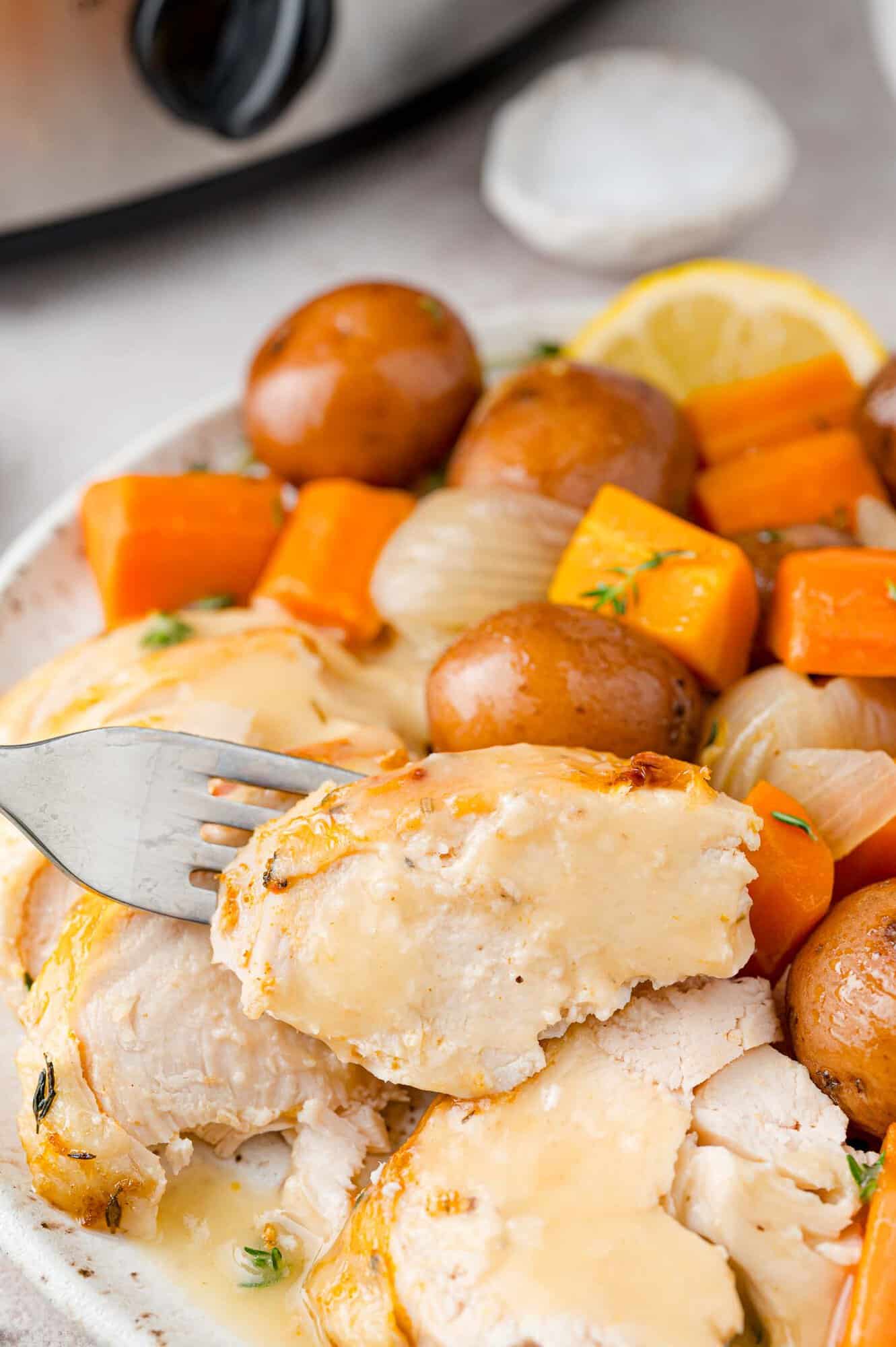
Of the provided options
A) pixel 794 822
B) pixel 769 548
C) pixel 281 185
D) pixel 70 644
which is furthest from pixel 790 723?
pixel 281 185

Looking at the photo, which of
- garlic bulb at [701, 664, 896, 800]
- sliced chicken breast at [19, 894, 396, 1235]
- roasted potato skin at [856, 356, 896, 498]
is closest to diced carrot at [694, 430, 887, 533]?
roasted potato skin at [856, 356, 896, 498]

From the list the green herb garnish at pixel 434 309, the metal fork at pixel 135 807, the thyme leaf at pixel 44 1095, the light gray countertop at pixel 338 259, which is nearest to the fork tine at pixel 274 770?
the metal fork at pixel 135 807

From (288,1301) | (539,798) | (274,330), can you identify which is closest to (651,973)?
(539,798)

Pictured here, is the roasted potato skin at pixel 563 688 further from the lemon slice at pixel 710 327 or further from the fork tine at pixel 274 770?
the lemon slice at pixel 710 327

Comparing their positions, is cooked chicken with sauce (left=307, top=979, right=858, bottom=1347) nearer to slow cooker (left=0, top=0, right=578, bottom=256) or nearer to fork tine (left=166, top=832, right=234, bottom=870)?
fork tine (left=166, top=832, right=234, bottom=870)

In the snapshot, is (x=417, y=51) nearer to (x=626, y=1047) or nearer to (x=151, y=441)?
(x=151, y=441)
